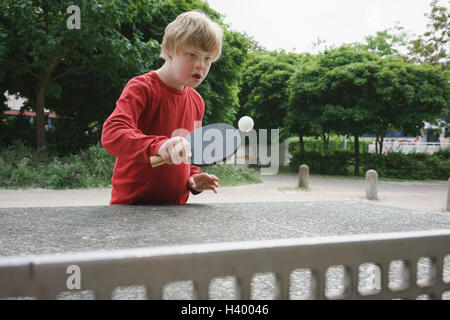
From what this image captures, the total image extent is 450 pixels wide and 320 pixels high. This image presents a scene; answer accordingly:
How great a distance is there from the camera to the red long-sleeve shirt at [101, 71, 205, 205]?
82.5 inches

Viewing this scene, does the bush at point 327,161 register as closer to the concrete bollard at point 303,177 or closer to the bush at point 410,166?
the bush at point 410,166

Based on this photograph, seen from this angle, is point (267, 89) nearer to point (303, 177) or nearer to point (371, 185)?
point (303, 177)

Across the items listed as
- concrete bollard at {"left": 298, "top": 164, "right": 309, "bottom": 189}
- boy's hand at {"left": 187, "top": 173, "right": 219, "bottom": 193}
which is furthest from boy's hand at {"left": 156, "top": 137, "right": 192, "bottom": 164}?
concrete bollard at {"left": 298, "top": 164, "right": 309, "bottom": 189}

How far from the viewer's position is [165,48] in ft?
7.14

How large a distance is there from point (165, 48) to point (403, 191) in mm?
15310

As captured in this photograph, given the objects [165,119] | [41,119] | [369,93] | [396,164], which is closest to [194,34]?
[165,119]

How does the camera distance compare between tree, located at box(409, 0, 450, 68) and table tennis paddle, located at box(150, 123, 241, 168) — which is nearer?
table tennis paddle, located at box(150, 123, 241, 168)

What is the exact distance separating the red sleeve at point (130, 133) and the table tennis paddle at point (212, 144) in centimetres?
11

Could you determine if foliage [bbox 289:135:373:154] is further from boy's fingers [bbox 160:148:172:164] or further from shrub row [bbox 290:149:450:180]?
boy's fingers [bbox 160:148:172:164]

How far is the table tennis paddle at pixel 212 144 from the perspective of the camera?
186 centimetres

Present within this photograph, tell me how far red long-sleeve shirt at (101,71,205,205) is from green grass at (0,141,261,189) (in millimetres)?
10369

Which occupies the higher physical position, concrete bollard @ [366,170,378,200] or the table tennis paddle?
the table tennis paddle

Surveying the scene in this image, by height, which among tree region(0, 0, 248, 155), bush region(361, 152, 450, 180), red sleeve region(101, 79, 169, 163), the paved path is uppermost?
tree region(0, 0, 248, 155)
